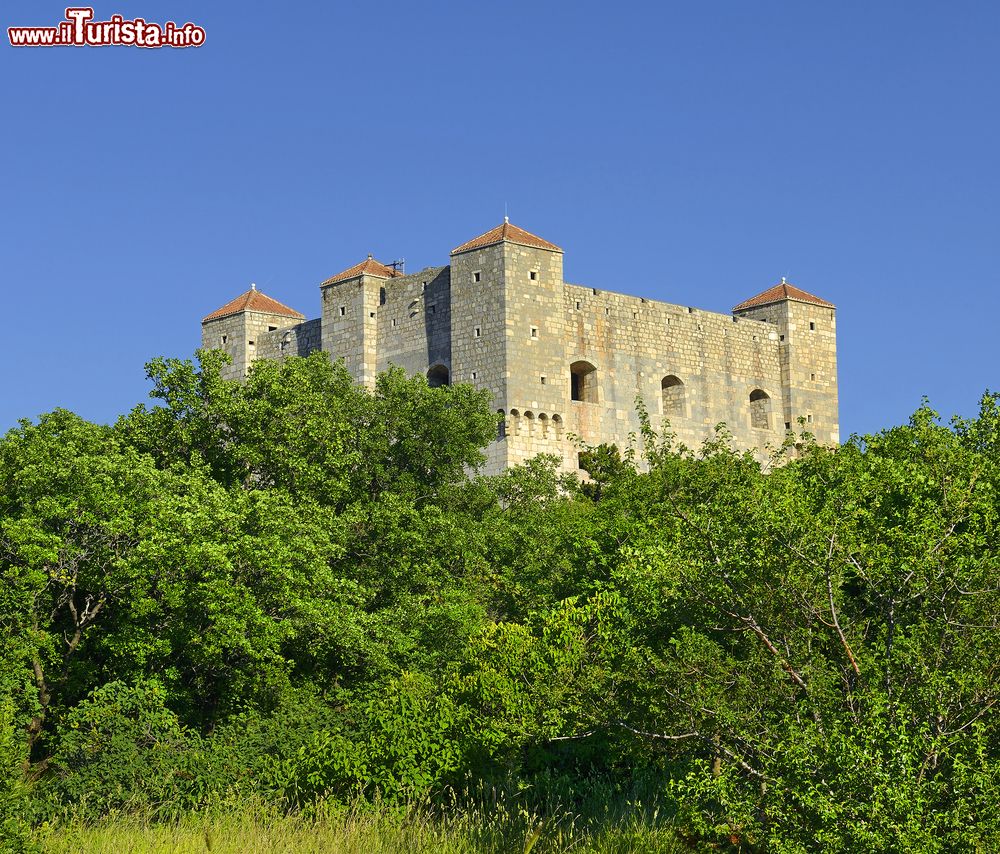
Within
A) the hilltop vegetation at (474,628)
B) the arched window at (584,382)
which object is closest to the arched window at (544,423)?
the arched window at (584,382)

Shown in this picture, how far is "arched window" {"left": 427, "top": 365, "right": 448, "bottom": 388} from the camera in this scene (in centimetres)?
4597

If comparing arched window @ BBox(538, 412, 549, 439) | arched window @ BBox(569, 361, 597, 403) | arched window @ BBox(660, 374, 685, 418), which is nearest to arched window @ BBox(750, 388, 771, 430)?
arched window @ BBox(660, 374, 685, 418)

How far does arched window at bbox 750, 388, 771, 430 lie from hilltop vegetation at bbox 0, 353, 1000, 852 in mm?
20068

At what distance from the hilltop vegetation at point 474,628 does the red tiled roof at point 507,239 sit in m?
12.7

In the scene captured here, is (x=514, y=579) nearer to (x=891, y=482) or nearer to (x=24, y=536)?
(x=24, y=536)

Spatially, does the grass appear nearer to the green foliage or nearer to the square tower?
the green foliage

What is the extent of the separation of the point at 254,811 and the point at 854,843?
336 inches

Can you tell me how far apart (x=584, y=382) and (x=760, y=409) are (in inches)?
309

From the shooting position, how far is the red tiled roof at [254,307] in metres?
52.0

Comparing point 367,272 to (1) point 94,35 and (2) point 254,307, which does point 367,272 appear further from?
(1) point 94,35

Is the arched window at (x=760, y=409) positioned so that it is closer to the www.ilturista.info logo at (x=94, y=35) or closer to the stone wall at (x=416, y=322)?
the stone wall at (x=416, y=322)

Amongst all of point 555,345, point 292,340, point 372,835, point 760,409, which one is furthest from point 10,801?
point 760,409

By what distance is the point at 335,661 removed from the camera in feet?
77.5

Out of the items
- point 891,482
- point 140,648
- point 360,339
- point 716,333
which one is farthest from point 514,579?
point 716,333
